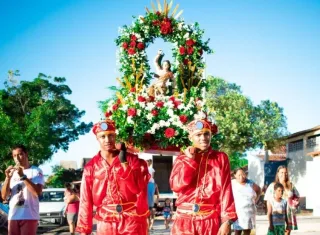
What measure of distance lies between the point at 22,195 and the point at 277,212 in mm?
4976

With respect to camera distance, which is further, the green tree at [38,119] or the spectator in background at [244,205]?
the green tree at [38,119]

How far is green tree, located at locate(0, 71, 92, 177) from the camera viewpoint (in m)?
31.2

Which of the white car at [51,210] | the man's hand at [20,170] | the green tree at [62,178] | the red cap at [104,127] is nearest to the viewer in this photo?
the red cap at [104,127]

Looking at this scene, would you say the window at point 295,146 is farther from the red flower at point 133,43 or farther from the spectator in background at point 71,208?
the red flower at point 133,43

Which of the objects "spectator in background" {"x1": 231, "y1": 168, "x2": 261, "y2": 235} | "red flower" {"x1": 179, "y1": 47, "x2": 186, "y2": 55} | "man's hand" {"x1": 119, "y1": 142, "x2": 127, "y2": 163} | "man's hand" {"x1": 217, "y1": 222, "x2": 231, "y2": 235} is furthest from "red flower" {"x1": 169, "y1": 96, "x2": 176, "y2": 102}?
"man's hand" {"x1": 217, "y1": 222, "x2": 231, "y2": 235}

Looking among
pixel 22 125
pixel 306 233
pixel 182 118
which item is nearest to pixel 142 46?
pixel 182 118

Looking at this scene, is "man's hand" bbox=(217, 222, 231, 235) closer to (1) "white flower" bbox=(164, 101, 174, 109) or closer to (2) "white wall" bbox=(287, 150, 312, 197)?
(1) "white flower" bbox=(164, 101, 174, 109)

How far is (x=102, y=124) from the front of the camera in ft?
19.7

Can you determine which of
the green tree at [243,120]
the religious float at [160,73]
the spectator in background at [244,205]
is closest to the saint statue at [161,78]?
the religious float at [160,73]

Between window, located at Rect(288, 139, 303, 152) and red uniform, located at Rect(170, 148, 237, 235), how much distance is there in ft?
108

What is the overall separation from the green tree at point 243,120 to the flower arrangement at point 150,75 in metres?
26.0

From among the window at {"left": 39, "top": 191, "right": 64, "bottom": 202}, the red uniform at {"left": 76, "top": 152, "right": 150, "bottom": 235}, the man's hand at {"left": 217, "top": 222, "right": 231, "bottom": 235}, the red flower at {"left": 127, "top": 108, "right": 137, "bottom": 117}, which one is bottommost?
the window at {"left": 39, "top": 191, "right": 64, "bottom": 202}

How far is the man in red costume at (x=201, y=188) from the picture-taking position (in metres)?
5.63

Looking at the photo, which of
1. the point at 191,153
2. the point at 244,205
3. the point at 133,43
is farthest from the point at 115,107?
the point at 191,153
